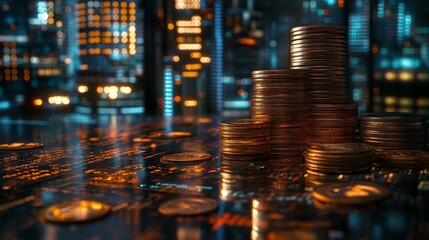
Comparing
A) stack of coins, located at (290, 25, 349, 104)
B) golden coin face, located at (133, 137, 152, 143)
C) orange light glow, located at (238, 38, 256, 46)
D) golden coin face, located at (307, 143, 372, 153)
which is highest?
orange light glow, located at (238, 38, 256, 46)

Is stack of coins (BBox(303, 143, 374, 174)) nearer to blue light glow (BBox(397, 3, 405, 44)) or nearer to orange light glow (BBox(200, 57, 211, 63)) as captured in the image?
blue light glow (BBox(397, 3, 405, 44))

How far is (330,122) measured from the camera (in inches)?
145

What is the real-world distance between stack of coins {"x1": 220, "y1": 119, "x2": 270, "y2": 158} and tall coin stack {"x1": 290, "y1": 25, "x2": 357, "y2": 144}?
16.6 inches

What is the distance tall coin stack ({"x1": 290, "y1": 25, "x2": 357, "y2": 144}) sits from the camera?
369 centimetres

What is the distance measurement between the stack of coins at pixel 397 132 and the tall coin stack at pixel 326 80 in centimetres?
Result: 23

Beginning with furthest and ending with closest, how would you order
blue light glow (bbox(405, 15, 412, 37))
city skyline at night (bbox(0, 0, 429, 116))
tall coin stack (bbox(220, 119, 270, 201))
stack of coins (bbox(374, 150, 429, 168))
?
blue light glow (bbox(405, 15, 412, 37)) → city skyline at night (bbox(0, 0, 429, 116)) → tall coin stack (bbox(220, 119, 270, 201)) → stack of coins (bbox(374, 150, 429, 168))

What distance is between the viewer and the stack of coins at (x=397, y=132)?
3.51 m

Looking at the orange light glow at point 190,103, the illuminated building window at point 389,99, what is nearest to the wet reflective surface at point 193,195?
the orange light glow at point 190,103

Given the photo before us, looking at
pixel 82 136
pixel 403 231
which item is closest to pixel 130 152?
pixel 82 136

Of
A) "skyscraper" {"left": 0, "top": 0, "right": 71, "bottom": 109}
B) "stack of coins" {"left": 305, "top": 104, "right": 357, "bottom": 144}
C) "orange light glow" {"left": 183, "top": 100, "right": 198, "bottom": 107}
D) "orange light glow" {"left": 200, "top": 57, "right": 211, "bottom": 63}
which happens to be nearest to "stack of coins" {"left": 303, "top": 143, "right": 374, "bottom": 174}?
"stack of coins" {"left": 305, "top": 104, "right": 357, "bottom": 144}

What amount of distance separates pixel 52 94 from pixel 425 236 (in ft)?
57.6

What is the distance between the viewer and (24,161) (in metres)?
3.79

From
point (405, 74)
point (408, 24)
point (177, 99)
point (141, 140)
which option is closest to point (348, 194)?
point (141, 140)

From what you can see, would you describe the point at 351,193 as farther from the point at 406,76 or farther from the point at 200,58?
the point at 200,58
